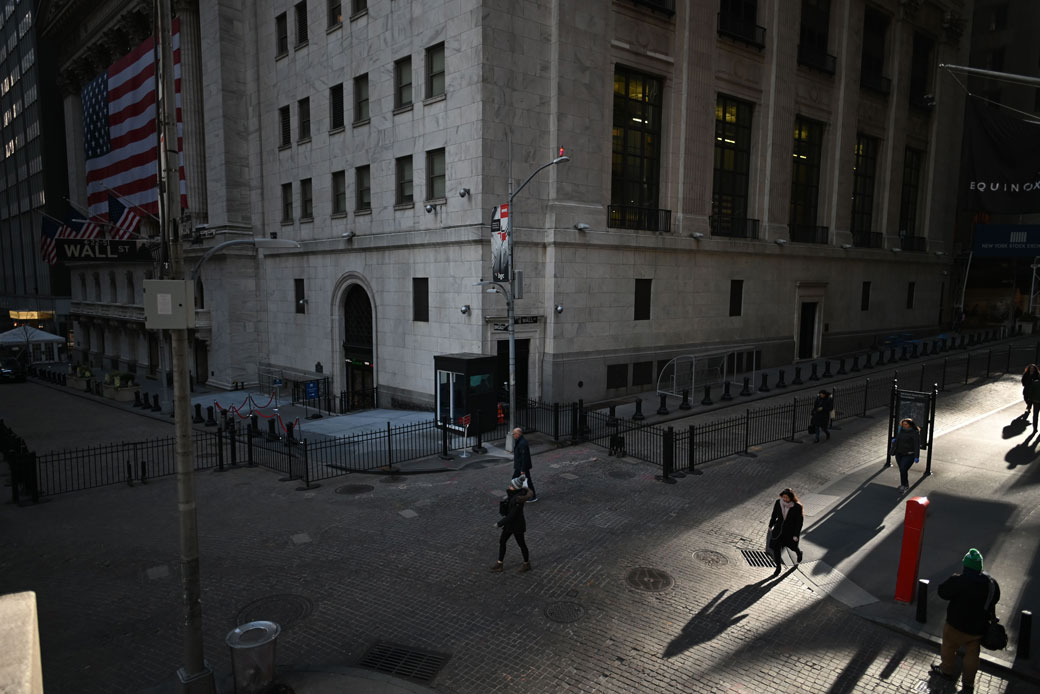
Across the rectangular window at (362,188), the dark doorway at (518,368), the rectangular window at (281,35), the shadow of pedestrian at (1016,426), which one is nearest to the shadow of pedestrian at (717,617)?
the shadow of pedestrian at (1016,426)

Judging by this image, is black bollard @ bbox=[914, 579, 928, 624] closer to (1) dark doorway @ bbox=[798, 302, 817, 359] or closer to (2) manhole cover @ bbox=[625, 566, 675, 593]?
(2) manhole cover @ bbox=[625, 566, 675, 593]

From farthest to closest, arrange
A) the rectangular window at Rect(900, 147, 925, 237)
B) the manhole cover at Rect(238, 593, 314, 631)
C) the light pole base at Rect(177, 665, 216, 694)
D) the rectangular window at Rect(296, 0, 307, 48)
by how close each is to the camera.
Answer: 1. the rectangular window at Rect(900, 147, 925, 237)
2. the rectangular window at Rect(296, 0, 307, 48)
3. the manhole cover at Rect(238, 593, 314, 631)
4. the light pole base at Rect(177, 665, 216, 694)

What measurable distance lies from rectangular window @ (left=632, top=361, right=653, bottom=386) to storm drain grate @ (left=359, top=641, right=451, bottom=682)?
63.7 ft

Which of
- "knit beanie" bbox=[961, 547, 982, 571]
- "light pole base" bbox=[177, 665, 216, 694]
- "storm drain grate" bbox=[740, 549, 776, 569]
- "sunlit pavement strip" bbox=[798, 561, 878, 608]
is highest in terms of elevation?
"knit beanie" bbox=[961, 547, 982, 571]

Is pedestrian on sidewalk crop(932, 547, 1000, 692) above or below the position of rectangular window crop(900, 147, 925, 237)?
below

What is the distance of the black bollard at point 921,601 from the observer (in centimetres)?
815

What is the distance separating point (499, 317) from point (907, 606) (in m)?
15.9

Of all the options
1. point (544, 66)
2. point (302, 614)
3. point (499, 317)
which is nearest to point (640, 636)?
point (302, 614)

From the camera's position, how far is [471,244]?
22.1 m

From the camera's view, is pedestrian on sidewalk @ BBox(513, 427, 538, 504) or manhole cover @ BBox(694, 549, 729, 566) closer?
manhole cover @ BBox(694, 549, 729, 566)

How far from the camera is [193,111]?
35.8m

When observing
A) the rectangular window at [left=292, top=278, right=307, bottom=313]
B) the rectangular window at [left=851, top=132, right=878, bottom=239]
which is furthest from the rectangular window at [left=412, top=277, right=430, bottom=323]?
the rectangular window at [left=851, top=132, right=878, bottom=239]

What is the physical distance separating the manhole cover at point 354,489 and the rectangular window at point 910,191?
39387 millimetres

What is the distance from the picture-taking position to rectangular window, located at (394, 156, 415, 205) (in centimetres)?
2497
